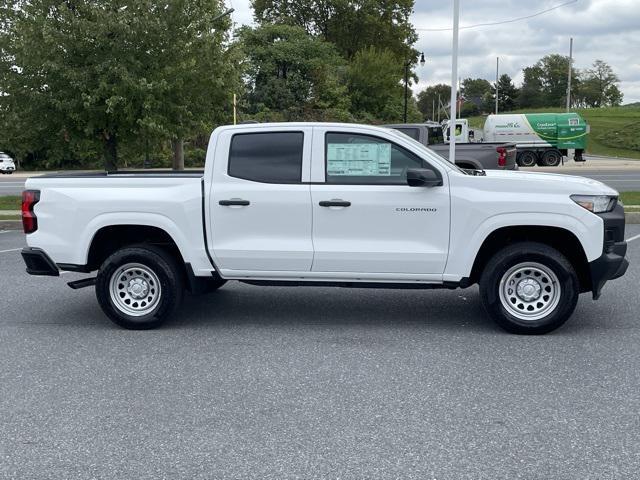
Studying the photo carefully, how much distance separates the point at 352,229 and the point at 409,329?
43.7 inches

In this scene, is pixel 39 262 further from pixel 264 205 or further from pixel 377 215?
pixel 377 215

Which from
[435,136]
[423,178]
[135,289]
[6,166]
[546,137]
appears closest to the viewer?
[423,178]

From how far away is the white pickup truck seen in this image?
6395mm

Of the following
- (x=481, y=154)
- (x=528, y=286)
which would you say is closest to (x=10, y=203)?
(x=481, y=154)

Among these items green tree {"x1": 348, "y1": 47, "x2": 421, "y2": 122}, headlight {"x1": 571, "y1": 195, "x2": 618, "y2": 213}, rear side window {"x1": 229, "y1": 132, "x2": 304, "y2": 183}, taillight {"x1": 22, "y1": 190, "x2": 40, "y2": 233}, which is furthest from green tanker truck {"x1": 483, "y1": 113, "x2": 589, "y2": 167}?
taillight {"x1": 22, "y1": 190, "x2": 40, "y2": 233}

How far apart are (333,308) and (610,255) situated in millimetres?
2848

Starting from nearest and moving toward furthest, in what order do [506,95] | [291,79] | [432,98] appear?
[291,79], [506,95], [432,98]

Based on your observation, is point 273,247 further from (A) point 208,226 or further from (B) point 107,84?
(B) point 107,84

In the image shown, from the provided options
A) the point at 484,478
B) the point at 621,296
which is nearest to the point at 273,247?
the point at 484,478

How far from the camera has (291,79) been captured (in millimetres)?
57531

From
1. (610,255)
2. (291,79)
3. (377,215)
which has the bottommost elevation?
(610,255)

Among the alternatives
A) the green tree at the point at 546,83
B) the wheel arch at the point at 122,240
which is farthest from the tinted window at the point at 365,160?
the green tree at the point at 546,83

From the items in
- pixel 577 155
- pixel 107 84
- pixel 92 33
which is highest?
pixel 92 33

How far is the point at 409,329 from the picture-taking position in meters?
6.77
